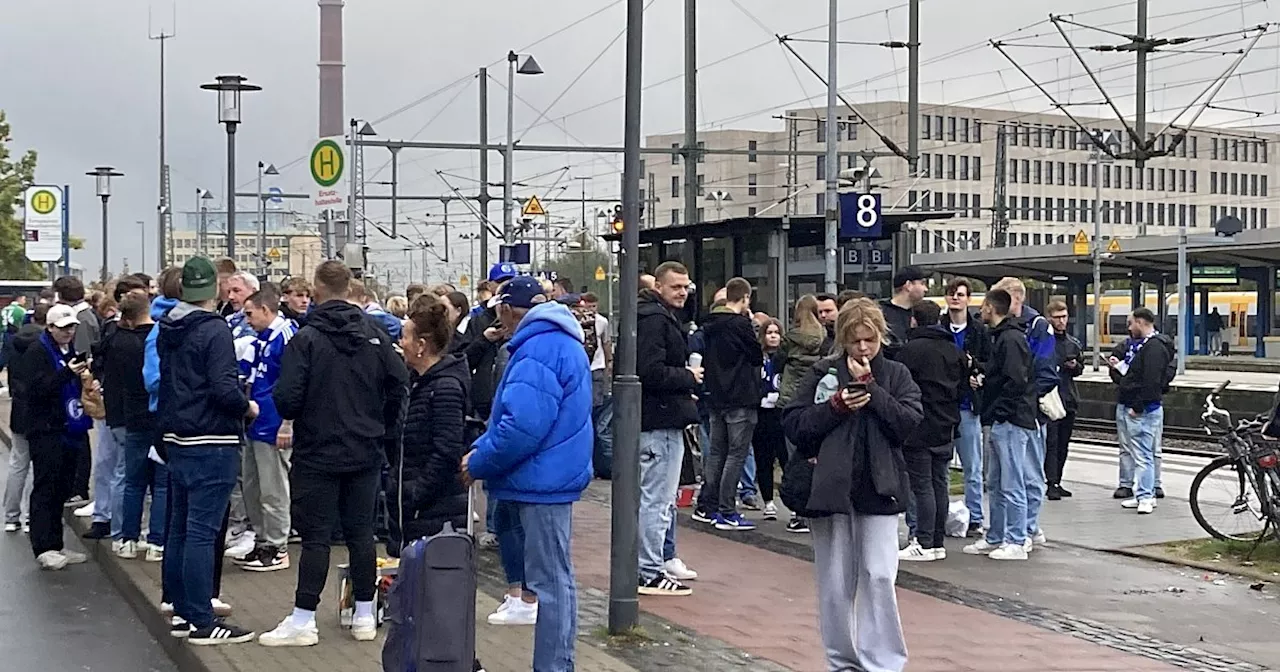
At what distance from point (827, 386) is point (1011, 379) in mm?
4864

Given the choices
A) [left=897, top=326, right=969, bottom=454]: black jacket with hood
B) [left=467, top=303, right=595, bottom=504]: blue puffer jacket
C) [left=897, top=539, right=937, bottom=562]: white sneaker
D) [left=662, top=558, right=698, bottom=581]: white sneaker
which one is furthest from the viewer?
[left=897, top=539, right=937, bottom=562]: white sneaker

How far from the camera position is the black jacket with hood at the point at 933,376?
38.0 feet

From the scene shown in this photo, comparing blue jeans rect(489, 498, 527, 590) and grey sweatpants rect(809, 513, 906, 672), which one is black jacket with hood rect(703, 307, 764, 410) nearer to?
blue jeans rect(489, 498, 527, 590)

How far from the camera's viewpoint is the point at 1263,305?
2090 inches

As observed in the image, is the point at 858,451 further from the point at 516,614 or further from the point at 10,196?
the point at 10,196

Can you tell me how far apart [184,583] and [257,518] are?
2692 mm

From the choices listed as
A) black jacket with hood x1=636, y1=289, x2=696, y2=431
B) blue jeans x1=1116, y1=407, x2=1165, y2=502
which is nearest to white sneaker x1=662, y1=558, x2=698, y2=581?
black jacket with hood x1=636, y1=289, x2=696, y2=431

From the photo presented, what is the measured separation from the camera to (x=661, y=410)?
992cm

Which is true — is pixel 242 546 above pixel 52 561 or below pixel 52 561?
above

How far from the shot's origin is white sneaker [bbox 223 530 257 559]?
11.1 meters

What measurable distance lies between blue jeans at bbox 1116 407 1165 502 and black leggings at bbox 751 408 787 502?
338 cm

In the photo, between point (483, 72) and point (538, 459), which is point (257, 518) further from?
point (483, 72)

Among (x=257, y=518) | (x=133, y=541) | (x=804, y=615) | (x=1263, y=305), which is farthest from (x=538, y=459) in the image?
(x=1263, y=305)

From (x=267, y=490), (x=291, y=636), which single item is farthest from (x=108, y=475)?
(x=291, y=636)
